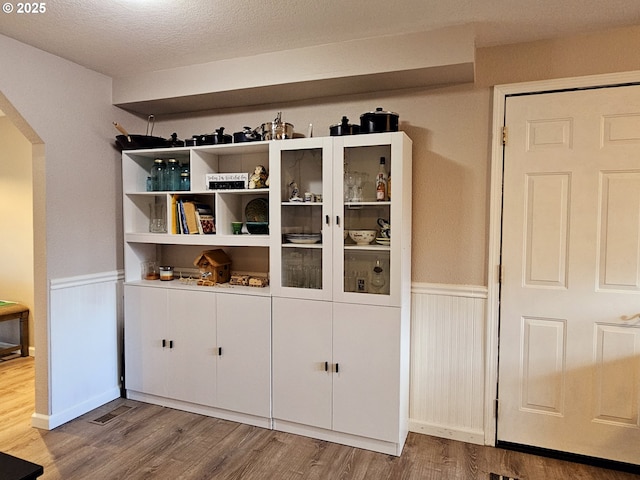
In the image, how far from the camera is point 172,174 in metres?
3.28

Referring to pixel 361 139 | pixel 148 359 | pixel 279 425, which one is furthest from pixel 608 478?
pixel 148 359

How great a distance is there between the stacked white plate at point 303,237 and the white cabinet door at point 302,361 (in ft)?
1.24

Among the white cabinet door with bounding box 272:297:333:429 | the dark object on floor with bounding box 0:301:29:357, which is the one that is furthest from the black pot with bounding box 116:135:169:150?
the dark object on floor with bounding box 0:301:29:357

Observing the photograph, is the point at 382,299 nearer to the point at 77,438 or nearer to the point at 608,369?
the point at 608,369

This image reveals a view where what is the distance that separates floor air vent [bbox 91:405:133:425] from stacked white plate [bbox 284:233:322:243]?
1.74 metres

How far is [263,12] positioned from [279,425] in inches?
96.7

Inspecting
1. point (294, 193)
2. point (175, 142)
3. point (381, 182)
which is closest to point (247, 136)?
point (294, 193)

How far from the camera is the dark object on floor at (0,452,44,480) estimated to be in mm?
1279

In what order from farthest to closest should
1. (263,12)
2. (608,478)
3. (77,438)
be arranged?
(77,438)
(608,478)
(263,12)

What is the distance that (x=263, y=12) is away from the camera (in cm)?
221

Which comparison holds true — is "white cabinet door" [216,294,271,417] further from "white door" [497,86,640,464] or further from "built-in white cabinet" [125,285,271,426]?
"white door" [497,86,640,464]

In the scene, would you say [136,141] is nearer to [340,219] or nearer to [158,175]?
[158,175]

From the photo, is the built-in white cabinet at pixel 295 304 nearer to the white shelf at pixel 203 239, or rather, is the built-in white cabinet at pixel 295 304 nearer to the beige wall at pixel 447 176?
the white shelf at pixel 203 239

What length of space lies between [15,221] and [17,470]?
3.87 metres
